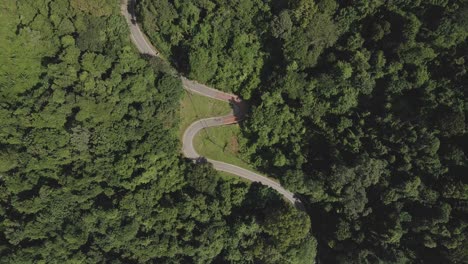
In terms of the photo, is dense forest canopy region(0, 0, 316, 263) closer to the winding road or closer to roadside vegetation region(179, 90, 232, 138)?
the winding road

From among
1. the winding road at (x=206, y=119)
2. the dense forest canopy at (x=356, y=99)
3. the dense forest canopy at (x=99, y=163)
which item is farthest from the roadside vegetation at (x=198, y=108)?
the dense forest canopy at (x=356, y=99)

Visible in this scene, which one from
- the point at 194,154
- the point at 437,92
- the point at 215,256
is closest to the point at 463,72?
the point at 437,92

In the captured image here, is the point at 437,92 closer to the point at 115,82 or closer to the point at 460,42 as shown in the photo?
the point at 460,42

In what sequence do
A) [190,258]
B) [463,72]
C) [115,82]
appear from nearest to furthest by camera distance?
[463,72] < [115,82] < [190,258]

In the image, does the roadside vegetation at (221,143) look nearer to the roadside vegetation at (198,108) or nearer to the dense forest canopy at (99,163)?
the roadside vegetation at (198,108)

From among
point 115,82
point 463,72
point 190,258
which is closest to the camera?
point 463,72

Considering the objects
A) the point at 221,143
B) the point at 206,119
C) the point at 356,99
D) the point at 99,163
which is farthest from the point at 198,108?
the point at 356,99
